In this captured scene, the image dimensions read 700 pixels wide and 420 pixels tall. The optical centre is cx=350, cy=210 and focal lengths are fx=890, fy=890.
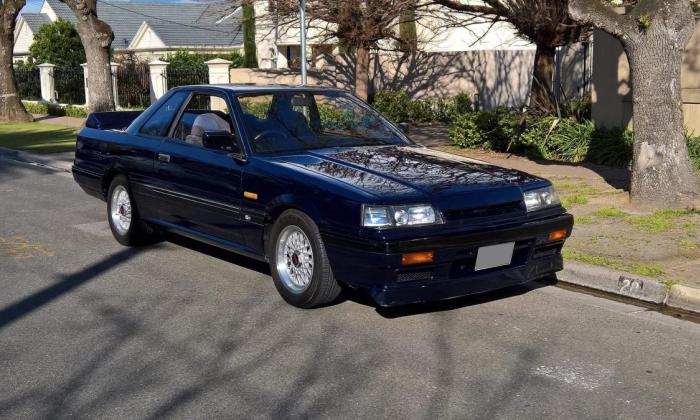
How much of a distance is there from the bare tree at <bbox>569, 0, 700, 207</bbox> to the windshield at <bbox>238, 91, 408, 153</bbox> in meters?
3.18

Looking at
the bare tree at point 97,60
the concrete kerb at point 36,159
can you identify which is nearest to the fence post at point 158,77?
the bare tree at point 97,60

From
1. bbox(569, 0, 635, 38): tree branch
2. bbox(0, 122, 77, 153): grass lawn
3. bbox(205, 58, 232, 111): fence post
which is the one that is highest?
bbox(569, 0, 635, 38): tree branch

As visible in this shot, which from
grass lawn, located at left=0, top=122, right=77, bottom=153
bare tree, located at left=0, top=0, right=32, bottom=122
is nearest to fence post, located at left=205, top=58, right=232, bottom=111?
grass lawn, located at left=0, top=122, right=77, bottom=153

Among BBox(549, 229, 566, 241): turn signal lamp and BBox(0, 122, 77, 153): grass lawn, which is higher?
BBox(549, 229, 566, 241): turn signal lamp

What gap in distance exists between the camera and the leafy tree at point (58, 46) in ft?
133

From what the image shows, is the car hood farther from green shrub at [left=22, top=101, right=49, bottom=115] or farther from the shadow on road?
green shrub at [left=22, top=101, right=49, bottom=115]

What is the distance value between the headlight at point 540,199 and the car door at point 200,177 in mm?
2126

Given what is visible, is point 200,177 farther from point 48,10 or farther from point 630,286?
point 48,10

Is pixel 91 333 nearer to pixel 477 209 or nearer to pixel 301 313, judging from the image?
pixel 301 313

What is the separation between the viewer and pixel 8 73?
26.6 meters

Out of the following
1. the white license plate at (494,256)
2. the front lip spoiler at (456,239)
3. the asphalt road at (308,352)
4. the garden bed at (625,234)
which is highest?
the front lip spoiler at (456,239)

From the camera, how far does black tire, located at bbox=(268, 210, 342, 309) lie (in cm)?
599

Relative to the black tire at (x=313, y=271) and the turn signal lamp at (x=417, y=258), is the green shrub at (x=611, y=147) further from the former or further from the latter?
the turn signal lamp at (x=417, y=258)

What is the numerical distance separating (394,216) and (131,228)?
3.60 metres
